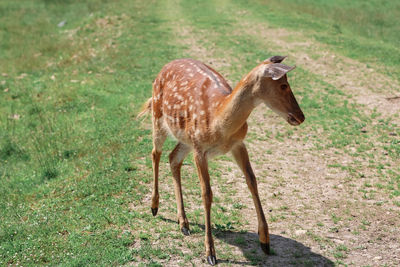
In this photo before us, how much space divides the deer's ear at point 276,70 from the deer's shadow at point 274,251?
203 cm

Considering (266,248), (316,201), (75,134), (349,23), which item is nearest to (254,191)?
(266,248)

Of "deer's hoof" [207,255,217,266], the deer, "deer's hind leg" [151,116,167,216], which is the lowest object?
"deer's hoof" [207,255,217,266]

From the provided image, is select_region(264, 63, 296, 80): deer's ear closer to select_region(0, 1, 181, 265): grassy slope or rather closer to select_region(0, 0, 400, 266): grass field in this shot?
select_region(0, 0, 400, 266): grass field

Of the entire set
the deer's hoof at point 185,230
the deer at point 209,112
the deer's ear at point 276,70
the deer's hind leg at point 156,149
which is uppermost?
the deer's ear at point 276,70

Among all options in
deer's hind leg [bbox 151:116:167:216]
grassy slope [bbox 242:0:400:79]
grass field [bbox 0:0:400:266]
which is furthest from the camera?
grassy slope [bbox 242:0:400:79]

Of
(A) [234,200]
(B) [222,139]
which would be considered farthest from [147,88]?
(B) [222,139]

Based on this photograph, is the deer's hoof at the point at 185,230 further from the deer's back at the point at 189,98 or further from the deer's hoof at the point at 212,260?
the deer's back at the point at 189,98

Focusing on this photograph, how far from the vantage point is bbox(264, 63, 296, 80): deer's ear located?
4.43 m

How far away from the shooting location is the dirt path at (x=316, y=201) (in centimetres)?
530

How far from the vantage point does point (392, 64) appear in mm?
12250

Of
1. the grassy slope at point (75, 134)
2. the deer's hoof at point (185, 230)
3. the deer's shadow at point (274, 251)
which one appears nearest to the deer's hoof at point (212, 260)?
the deer's shadow at point (274, 251)

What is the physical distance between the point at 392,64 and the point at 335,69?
147 cm

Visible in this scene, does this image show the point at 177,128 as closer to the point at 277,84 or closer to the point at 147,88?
the point at 277,84

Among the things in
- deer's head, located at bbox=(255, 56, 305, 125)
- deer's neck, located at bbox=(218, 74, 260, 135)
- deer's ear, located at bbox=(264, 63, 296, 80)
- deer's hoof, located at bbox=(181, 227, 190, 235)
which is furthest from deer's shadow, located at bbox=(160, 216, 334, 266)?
deer's ear, located at bbox=(264, 63, 296, 80)
